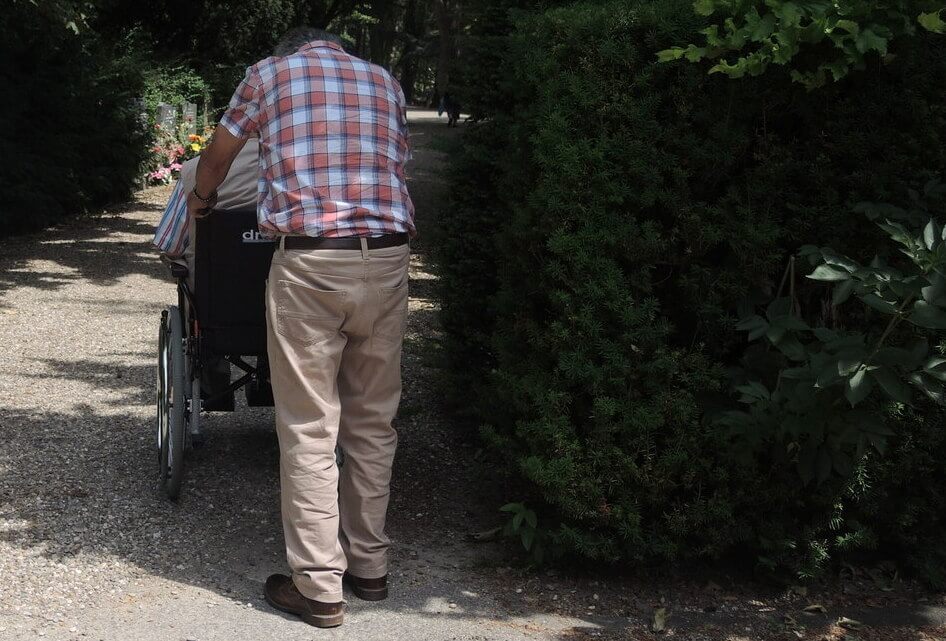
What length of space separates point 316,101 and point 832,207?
1.81 metres

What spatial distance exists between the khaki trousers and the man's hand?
2.47ft

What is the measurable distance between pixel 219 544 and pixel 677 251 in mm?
2187

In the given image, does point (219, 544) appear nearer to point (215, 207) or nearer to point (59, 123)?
point (215, 207)

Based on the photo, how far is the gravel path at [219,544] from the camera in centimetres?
398

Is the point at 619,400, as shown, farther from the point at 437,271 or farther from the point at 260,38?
the point at 260,38

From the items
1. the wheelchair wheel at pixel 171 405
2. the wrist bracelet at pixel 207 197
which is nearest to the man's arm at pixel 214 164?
the wrist bracelet at pixel 207 197

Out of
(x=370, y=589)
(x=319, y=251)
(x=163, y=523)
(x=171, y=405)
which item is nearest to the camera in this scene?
(x=319, y=251)

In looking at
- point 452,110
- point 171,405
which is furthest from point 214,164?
point 452,110

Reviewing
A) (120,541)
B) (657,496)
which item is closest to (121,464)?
(120,541)

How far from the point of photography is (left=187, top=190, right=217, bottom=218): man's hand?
457cm

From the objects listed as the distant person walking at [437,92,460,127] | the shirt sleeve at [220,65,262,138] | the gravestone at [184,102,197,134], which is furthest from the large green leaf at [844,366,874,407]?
the gravestone at [184,102,197,134]

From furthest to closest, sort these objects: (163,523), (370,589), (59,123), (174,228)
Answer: (59,123) → (174,228) → (163,523) → (370,589)

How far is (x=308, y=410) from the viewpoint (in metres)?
4.00

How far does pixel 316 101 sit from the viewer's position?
3967 mm
